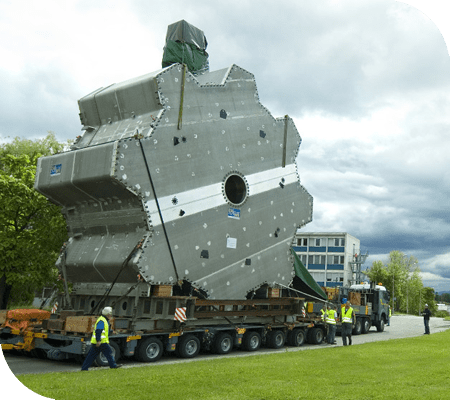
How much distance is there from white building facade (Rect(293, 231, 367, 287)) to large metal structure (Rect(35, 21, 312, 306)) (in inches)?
2259

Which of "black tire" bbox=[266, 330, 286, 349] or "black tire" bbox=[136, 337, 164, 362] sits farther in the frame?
"black tire" bbox=[266, 330, 286, 349]

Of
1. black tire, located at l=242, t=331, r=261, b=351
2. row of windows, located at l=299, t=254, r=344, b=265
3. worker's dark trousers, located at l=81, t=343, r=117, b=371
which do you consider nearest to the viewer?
Result: worker's dark trousers, located at l=81, t=343, r=117, b=371

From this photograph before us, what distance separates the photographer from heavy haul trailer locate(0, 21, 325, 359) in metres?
13.1

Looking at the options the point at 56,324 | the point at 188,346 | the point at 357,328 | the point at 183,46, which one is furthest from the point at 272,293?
the point at 357,328

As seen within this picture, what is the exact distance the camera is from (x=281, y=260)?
16938 mm

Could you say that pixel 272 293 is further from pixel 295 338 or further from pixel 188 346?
pixel 188 346

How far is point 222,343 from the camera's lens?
15.5 metres

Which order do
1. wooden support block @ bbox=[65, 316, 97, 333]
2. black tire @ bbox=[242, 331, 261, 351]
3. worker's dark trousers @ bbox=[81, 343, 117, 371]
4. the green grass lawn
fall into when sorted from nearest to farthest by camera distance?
1. the green grass lawn
2. worker's dark trousers @ bbox=[81, 343, 117, 371]
3. wooden support block @ bbox=[65, 316, 97, 333]
4. black tire @ bbox=[242, 331, 261, 351]

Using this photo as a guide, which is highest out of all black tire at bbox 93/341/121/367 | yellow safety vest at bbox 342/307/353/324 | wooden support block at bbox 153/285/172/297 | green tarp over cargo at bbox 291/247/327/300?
green tarp over cargo at bbox 291/247/327/300

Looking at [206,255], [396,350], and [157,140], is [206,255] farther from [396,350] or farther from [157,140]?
[396,350]

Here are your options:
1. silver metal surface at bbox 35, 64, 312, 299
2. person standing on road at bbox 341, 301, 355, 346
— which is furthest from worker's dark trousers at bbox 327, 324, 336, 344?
silver metal surface at bbox 35, 64, 312, 299

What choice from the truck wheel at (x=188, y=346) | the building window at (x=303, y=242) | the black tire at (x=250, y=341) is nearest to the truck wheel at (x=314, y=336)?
the black tire at (x=250, y=341)

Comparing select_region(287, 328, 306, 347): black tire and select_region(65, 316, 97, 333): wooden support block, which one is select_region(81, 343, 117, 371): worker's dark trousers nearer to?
select_region(65, 316, 97, 333): wooden support block

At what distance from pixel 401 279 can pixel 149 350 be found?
236 feet
